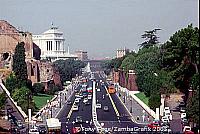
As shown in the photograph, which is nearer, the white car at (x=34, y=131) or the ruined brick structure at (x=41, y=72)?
the white car at (x=34, y=131)

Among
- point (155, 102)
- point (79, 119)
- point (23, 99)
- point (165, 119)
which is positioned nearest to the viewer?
point (165, 119)

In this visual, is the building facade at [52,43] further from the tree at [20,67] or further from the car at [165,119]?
the car at [165,119]

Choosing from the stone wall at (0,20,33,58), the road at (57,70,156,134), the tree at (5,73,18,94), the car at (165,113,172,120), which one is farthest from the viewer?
the stone wall at (0,20,33,58)

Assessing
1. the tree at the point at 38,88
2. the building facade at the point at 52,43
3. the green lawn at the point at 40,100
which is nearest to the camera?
the green lawn at the point at 40,100

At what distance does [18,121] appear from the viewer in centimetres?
3106

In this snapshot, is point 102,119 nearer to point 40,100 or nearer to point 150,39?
point 40,100

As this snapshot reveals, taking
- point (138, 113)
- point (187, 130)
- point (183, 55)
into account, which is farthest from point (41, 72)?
point (187, 130)

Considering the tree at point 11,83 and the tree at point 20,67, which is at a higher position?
the tree at point 20,67

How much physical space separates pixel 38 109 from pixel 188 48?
13464mm

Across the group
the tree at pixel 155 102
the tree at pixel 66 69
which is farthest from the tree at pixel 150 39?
the tree at pixel 155 102

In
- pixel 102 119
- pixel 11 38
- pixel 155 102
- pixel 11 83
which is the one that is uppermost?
pixel 11 38

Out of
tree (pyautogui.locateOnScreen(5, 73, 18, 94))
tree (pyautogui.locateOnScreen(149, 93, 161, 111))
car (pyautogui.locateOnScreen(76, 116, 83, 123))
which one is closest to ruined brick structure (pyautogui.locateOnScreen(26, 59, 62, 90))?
tree (pyautogui.locateOnScreen(5, 73, 18, 94))

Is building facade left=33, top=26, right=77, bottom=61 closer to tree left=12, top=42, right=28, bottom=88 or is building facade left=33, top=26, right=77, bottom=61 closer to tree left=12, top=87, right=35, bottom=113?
tree left=12, top=42, right=28, bottom=88

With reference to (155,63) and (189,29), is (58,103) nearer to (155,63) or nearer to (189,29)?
(155,63)
